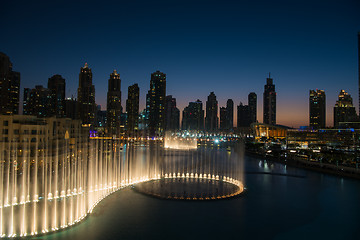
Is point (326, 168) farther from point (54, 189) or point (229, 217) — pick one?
point (54, 189)

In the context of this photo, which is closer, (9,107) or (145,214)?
(145,214)

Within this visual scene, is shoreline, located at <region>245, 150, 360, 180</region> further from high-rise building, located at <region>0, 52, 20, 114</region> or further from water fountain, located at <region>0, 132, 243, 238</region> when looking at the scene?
high-rise building, located at <region>0, 52, 20, 114</region>

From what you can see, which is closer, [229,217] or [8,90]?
[229,217]

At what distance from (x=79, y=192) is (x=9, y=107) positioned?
84.2 m

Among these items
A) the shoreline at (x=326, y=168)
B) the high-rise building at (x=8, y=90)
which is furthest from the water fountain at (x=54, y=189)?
the high-rise building at (x=8, y=90)

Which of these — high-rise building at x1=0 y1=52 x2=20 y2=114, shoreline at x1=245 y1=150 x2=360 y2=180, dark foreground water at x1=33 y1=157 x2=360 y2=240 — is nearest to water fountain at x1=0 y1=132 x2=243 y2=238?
dark foreground water at x1=33 y1=157 x2=360 y2=240

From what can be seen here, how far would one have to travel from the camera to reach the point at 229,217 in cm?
1609

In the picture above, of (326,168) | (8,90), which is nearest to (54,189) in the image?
(326,168)

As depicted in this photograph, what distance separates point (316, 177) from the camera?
31.5m

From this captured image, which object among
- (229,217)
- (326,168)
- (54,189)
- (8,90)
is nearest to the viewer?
(229,217)

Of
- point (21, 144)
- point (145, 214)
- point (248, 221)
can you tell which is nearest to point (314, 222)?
point (248, 221)

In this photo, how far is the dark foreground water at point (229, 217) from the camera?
45.3 feet

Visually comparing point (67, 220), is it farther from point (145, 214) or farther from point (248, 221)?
point (248, 221)

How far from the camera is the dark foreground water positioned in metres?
13.8
